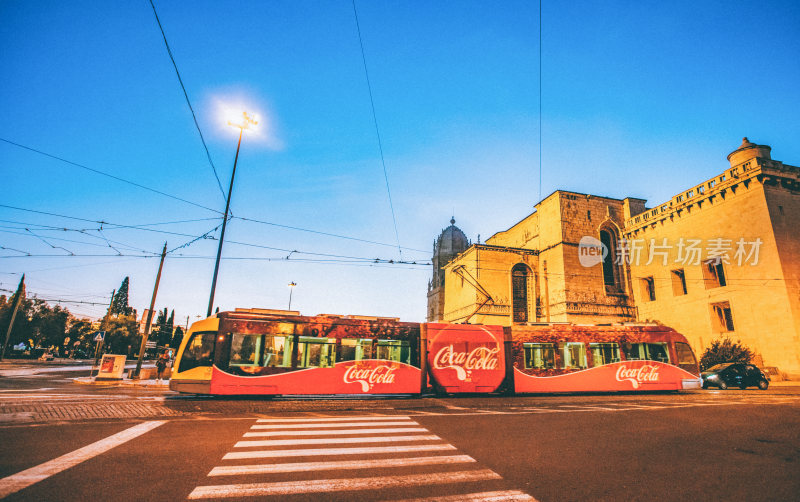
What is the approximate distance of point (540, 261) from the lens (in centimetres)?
3334

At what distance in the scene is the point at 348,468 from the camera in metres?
4.73

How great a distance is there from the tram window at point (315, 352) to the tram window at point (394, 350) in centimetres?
180

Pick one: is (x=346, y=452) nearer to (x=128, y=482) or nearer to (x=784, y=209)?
(x=128, y=482)

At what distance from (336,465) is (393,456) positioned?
37.4 inches

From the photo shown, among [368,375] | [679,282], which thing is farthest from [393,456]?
[679,282]

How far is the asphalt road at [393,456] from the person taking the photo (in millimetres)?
3986

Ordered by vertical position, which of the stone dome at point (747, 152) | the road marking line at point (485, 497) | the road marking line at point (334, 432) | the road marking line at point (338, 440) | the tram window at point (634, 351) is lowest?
the road marking line at point (334, 432)

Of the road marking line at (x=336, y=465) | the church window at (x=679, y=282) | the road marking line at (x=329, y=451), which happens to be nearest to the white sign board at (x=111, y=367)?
the road marking line at (x=329, y=451)

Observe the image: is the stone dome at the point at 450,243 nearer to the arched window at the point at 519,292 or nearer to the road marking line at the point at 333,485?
the arched window at the point at 519,292

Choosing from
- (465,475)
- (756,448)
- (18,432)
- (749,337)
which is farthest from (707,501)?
(749,337)

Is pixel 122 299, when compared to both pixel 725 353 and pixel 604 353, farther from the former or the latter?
pixel 725 353

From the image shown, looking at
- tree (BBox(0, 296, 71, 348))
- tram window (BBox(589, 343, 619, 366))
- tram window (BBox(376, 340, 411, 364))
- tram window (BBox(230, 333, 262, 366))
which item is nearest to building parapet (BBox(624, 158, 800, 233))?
tram window (BBox(589, 343, 619, 366))

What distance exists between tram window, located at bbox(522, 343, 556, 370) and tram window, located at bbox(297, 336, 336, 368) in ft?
26.7

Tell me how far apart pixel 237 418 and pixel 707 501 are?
28.5 feet
